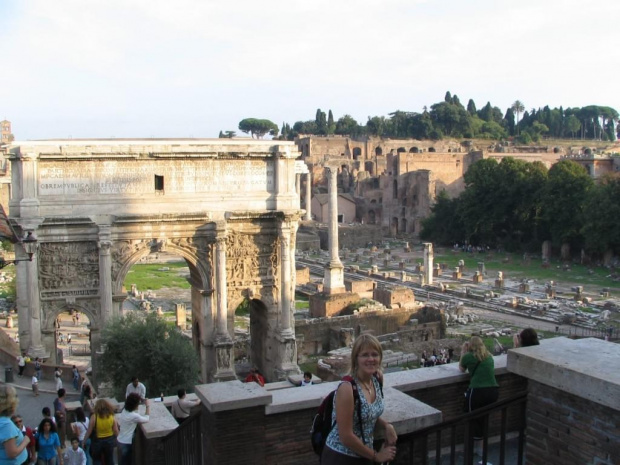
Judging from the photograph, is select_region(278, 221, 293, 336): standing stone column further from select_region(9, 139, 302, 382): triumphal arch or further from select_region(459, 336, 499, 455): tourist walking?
select_region(459, 336, 499, 455): tourist walking

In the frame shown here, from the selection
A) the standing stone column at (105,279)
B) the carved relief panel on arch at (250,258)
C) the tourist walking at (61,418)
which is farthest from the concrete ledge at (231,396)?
the carved relief panel on arch at (250,258)

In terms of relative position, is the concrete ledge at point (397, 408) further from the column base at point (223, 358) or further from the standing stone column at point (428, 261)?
the standing stone column at point (428, 261)

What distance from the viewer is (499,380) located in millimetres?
6141

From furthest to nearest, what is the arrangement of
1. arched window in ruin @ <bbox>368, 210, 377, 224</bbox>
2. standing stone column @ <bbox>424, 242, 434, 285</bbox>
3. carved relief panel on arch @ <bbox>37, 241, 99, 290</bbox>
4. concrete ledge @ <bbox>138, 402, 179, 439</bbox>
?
arched window in ruin @ <bbox>368, 210, 377, 224</bbox>, standing stone column @ <bbox>424, 242, 434, 285</bbox>, carved relief panel on arch @ <bbox>37, 241, 99, 290</bbox>, concrete ledge @ <bbox>138, 402, 179, 439</bbox>

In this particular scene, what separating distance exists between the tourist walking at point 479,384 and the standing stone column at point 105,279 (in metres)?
11.0

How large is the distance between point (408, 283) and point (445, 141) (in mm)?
53894

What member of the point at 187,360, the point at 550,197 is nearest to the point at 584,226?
the point at 550,197

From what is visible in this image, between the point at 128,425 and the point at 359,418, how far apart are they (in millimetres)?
3987

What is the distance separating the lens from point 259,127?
112812 millimetres

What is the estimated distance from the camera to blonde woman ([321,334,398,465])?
10.9 feet

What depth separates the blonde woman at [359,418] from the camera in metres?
3.33

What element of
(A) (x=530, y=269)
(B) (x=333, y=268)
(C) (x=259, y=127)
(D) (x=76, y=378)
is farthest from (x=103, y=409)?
(C) (x=259, y=127)

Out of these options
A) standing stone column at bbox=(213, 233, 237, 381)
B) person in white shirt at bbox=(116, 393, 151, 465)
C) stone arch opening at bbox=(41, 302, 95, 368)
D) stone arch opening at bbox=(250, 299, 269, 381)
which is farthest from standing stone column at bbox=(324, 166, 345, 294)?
person in white shirt at bbox=(116, 393, 151, 465)

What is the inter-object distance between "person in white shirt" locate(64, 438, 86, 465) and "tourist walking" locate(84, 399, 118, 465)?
49 cm
